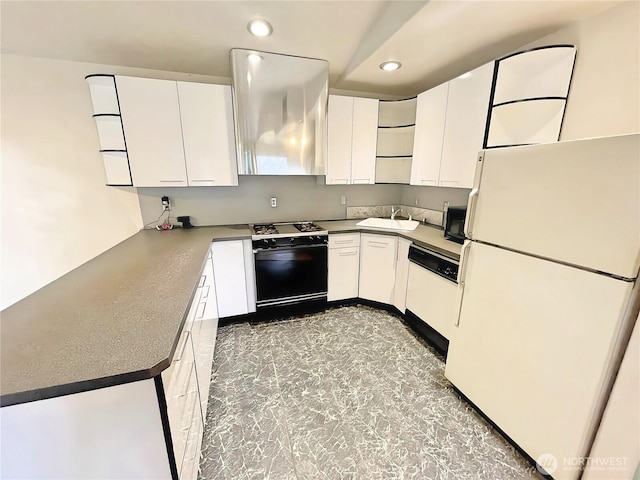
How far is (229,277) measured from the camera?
2.49 meters

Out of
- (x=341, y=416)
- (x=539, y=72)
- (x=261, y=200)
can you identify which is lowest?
(x=341, y=416)

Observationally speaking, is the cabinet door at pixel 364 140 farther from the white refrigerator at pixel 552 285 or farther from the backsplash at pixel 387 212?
the white refrigerator at pixel 552 285

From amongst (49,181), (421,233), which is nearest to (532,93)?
(421,233)

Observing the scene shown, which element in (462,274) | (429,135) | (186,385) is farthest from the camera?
(429,135)

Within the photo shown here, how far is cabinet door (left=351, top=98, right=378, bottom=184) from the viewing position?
→ 2.80 metres

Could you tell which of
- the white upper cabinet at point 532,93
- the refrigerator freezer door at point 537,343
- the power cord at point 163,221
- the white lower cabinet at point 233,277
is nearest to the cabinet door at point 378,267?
the refrigerator freezer door at point 537,343

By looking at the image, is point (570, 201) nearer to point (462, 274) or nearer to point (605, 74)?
point (462, 274)

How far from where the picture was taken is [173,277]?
1.45m

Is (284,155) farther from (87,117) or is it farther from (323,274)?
(87,117)

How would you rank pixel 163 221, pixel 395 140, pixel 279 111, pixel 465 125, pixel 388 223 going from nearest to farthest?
pixel 465 125
pixel 279 111
pixel 163 221
pixel 395 140
pixel 388 223

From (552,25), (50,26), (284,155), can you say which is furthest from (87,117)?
(552,25)

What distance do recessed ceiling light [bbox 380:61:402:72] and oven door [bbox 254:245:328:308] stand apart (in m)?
1.72

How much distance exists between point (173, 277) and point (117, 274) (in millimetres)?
340

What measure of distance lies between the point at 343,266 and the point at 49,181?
286cm
